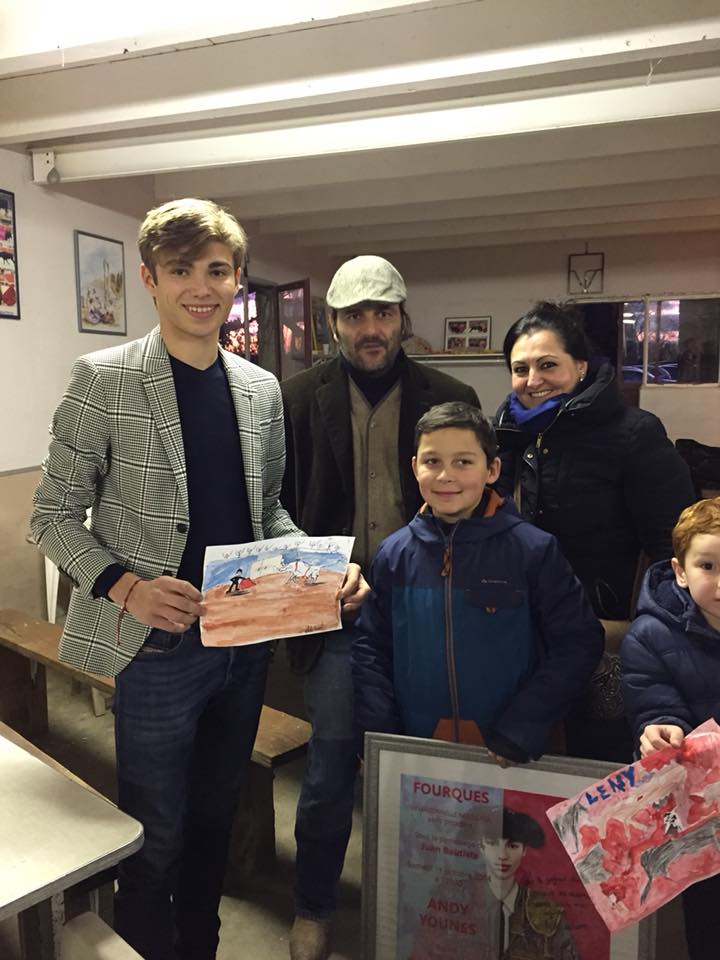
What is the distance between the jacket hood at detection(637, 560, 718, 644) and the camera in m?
1.38

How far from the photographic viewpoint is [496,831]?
144cm

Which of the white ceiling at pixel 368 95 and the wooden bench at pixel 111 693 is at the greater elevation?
the white ceiling at pixel 368 95

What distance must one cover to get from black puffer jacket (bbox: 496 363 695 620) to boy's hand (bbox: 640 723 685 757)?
0.46m

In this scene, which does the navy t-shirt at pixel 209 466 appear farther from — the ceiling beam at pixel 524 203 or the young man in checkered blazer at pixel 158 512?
the ceiling beam at pixel 524 203

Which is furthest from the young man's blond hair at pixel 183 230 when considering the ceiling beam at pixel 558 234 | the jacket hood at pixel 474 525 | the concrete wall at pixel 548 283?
the concrete wall at pixel 548 283

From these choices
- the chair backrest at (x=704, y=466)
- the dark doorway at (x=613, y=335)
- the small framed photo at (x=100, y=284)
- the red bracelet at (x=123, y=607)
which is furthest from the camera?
the dark doorway at (x=613, y=335)

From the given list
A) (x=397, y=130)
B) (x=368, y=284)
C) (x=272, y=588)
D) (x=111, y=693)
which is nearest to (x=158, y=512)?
(x=272, y=588)

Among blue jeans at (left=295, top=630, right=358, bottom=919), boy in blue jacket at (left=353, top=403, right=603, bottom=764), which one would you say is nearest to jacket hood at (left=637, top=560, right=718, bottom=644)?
boy in blue jacket at (left=353, top=403, right=603, bottom=764)

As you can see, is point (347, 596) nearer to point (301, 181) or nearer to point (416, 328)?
point (301, 181)

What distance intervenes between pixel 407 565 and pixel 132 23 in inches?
84.0

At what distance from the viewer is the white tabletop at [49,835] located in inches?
39.4

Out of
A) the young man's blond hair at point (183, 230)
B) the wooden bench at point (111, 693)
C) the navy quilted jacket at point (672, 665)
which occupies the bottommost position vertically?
the wooden bench at point (111, 693)

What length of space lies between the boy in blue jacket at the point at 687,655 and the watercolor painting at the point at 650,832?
7 centimetres

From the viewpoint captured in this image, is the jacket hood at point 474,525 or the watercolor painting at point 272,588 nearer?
the watercolor painting at point 272,588
